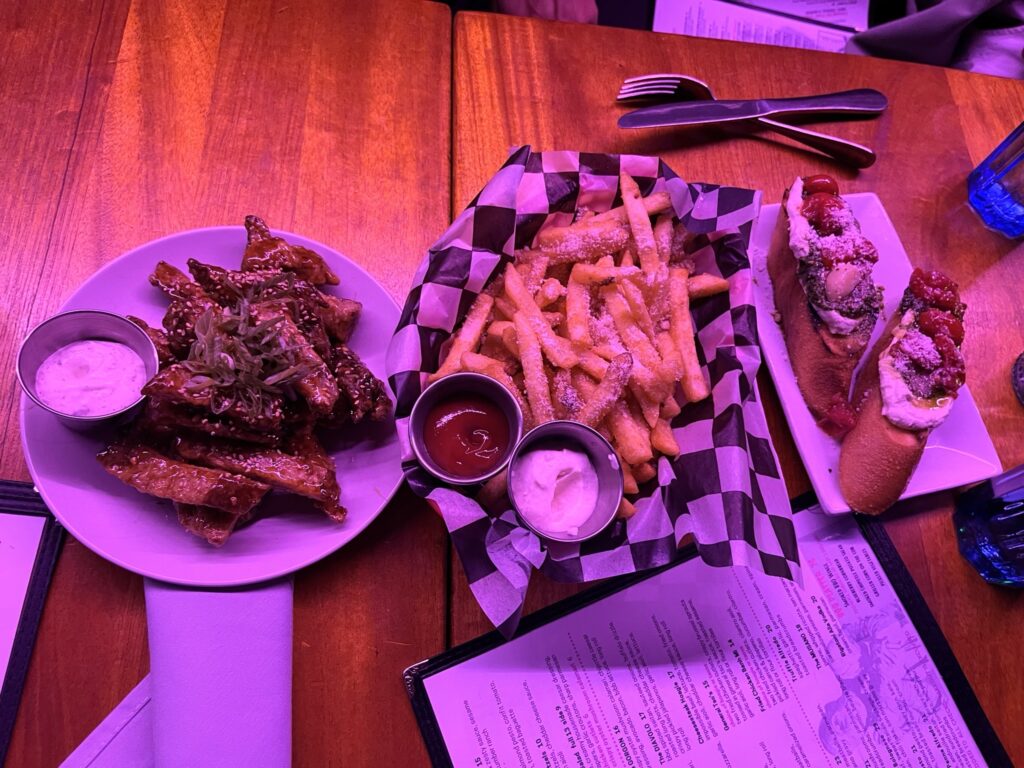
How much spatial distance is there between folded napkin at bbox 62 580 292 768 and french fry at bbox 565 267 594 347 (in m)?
0.89

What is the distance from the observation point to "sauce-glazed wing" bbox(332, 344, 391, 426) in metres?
1.55

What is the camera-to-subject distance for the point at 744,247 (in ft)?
5.82

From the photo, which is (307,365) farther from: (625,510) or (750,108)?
(750,108)

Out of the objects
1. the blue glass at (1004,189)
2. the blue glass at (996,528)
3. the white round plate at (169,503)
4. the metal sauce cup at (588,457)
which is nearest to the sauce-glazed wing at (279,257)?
the white round plate at (169,503)

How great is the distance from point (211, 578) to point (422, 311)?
72 centimetres

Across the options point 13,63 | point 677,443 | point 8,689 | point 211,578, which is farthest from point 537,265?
point 13,63

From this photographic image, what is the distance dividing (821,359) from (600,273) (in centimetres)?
64

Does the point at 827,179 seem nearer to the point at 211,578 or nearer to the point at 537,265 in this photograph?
the point at 537,265

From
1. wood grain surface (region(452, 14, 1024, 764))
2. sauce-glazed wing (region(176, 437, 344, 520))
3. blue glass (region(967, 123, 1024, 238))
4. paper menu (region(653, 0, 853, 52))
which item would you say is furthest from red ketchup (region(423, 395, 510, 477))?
paper menu (region(653, 0, 853, 52))

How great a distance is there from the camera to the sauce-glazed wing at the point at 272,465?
1450 millimetres

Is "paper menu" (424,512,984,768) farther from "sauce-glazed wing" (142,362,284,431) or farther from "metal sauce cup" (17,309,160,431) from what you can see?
"metal sauce cup" (17,309,160,431)

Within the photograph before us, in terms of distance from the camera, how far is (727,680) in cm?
162

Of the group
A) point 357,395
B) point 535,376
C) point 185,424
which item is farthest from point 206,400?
point 535,376

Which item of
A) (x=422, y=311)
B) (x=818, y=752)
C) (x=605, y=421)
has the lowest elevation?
(x=818, y=752)
